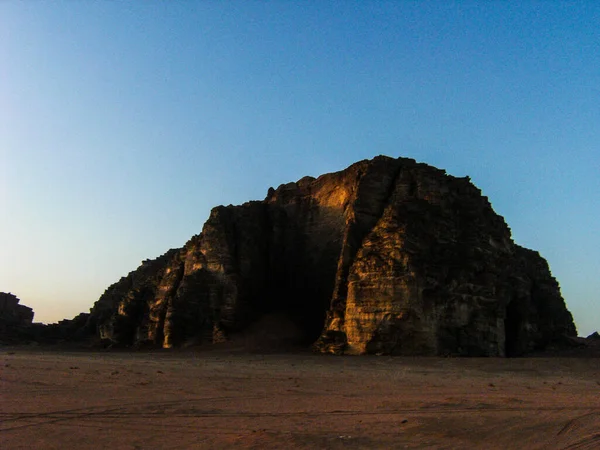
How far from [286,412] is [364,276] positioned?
2058 centimetres

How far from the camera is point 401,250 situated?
1132 inches

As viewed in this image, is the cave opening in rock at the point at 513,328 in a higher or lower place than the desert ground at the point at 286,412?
higher

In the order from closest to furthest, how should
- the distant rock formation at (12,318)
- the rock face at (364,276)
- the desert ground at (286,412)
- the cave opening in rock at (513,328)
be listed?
the desert ground at (286,412) < the rock face at (364,276) < the cave opening in rock at (513,328) < the distant rock formation at (12,318)

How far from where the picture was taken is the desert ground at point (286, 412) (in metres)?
6.70

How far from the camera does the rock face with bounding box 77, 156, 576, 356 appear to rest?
28172mm

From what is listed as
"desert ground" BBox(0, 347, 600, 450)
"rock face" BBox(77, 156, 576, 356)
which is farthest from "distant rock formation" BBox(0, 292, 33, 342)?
"desert ground" BBox(0, 347, 600, 450)

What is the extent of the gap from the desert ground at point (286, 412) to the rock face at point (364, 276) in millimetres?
12962

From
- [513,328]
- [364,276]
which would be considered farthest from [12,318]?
[513,328]

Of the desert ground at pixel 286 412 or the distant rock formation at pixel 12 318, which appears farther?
the distant rock formation at pixel 12 318

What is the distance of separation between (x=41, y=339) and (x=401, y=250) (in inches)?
1808

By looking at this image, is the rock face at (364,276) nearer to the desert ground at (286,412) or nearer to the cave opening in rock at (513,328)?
the cave opening in rock at (513,328)

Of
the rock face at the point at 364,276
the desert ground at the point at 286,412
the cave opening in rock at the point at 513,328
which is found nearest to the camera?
the desert ground at the point at 286,412

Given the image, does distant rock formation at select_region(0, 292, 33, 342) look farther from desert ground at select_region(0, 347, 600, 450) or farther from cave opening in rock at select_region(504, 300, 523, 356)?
cave opening in rock at select_region(504, 300, 523, 356)

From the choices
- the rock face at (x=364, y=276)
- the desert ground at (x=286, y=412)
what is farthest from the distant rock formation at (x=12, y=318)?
the desert ground at (x=286, y=412)
